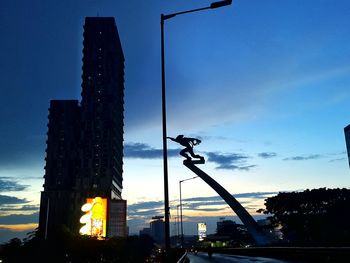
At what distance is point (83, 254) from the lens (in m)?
27.6

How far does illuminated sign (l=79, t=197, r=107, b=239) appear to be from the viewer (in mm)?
64562

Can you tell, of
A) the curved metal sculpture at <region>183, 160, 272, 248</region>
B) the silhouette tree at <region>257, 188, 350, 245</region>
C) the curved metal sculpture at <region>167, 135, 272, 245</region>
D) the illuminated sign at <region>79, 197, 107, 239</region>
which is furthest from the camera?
the silhouette tree at <region>257, 188, 350, 245</region>

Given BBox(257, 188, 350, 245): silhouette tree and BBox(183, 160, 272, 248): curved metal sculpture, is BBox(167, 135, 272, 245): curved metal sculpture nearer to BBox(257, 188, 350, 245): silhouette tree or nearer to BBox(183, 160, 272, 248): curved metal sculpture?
BBox(183, 160, 272, 248): curved metal sculpture

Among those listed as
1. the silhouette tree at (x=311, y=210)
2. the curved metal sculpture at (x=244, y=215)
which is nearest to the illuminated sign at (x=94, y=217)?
the curved metal sculpture at (x=244, y=215)

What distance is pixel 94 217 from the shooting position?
70.2 meters

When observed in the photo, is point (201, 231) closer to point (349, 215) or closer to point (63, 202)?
point (63, 202)

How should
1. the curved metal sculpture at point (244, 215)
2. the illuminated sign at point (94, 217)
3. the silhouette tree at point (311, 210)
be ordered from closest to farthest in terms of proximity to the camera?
1. the curved metal sculpture at point (244, 215)
2. the illuminated sign at point (94, 217)
3. the silhouette tree at point (311, 210)

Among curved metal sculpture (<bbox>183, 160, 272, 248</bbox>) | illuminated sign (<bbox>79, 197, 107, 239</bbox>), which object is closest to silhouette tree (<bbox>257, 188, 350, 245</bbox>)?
curved metal sculpture (<bbox>183, 160, 272, 248</bbox>)

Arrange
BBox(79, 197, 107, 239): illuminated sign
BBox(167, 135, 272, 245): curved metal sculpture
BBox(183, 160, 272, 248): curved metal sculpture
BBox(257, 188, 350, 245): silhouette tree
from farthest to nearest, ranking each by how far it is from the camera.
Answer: BBox(257, 188, 350, 245): silhouette tree < BBox(79, 197, 107, 239): illuminated sign < BBox(183, 160, 272, 248): curved metal sculpture < BBox(167, 135, 272, 245): curved metal sculpture

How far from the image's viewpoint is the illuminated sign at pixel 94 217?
64562 millimetres

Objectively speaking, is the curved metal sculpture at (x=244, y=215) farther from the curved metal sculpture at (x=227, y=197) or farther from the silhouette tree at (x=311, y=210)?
the silhouette tree at (x=311, y=210)

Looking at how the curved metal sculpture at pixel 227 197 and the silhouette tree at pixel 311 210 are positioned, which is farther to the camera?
the silhouette tree at pixel 311 210

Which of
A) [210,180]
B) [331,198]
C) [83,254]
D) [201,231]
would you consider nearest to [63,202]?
[201,231]

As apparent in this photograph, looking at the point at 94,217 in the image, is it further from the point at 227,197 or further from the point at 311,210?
the point at 311,210
